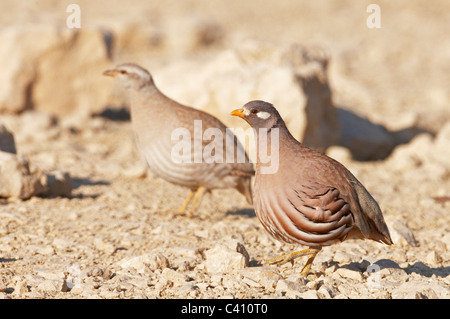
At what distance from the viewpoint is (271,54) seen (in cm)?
1177

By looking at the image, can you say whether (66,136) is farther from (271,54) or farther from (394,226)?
(394,226)

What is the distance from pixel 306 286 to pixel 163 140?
9.57 feet

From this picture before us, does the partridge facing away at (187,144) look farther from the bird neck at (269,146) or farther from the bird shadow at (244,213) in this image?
the bird neck at (269,146)

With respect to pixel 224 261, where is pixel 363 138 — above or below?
above

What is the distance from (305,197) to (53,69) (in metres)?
7.92

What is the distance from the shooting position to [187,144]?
311 inches

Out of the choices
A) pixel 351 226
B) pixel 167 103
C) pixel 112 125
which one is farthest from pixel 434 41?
pixel 351 226

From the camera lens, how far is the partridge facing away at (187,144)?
7879 millimetres

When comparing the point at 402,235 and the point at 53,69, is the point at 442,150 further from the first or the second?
the point at 53,69

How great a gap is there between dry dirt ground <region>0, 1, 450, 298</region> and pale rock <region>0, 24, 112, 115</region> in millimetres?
361

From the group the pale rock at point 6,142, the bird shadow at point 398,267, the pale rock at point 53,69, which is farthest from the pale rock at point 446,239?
the pale rock at point 53,69

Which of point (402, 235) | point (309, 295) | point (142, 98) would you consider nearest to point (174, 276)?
point (309, 295)

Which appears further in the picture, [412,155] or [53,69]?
[53,69]

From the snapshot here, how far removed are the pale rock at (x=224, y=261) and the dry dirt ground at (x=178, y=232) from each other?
0.9 inches
